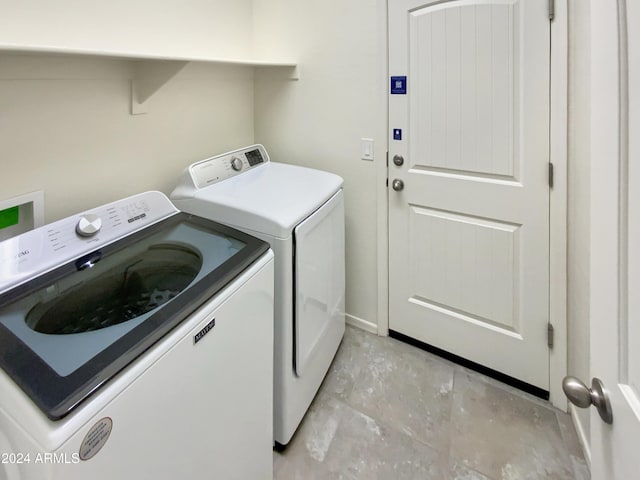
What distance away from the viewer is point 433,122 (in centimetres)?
188

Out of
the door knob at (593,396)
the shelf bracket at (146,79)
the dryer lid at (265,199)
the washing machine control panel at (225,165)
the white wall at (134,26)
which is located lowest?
the door knob at (593,396)

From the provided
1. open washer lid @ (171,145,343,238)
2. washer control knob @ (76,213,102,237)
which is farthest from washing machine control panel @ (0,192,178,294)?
open washer lid @ (171,145,343,238)

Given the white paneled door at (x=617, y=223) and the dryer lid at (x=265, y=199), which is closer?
the white paneled door at (x=617, y=223)

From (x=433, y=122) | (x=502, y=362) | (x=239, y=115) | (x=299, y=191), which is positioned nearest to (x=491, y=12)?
(x=433, y=122)

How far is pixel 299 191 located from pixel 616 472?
4.45ft

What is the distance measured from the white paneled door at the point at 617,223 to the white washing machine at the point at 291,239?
95 centimetres

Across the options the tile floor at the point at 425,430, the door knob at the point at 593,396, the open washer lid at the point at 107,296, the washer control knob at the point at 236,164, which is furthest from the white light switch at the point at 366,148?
the door knob at the point at 593,396

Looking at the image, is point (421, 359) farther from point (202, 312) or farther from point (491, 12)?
point (491, 12)

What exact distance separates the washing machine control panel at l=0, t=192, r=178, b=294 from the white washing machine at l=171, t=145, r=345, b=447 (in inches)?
8.5

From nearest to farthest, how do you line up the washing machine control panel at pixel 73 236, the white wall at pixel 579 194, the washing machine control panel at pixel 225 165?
→ 1. the washing machine control panel at pixel 73 236
2. the white wall at pixel 579 194
3. the washing machine control panel at pixel 225 165

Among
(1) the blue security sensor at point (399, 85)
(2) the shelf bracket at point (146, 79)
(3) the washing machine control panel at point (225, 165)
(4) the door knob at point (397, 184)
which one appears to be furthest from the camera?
(4) the door knob at point (397, 184)

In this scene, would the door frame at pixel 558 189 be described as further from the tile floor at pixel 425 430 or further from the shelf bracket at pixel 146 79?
the shelf bracket at pixel 146 79

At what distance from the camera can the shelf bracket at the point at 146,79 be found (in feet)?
5.19

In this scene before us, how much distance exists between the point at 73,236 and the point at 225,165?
0.83m
